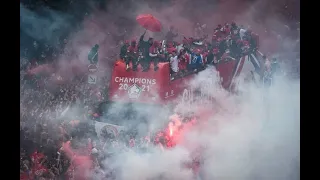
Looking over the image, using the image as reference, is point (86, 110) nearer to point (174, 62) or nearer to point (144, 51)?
point (144, 51)

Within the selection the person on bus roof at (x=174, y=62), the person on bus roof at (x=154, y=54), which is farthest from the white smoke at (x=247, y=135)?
the person on bus roof at (x=154, y=54)

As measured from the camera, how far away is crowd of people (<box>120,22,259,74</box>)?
439 cm

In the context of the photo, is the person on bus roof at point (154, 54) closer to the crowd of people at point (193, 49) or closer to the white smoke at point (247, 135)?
the crowd of people at point (193, 49)

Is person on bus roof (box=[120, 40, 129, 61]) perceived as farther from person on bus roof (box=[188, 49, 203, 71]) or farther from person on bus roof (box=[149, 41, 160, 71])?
person on bus roof (box=[188, 49, 203, 71])

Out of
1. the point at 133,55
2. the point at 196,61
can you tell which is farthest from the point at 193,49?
the point at 133,55

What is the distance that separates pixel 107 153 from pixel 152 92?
0.75 metres

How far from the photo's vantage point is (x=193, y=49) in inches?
175

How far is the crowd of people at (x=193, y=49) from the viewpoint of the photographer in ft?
14.4

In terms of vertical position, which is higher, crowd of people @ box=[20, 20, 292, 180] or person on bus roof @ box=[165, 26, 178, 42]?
person on bus roof @ box=[165, 26, 178, 42]

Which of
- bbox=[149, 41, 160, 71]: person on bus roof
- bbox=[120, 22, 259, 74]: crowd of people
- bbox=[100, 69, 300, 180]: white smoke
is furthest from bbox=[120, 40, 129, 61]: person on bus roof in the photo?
bbox=[100, 69, 300, 180]: white smoke
